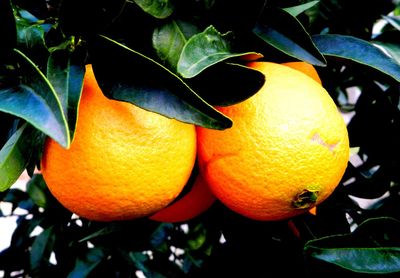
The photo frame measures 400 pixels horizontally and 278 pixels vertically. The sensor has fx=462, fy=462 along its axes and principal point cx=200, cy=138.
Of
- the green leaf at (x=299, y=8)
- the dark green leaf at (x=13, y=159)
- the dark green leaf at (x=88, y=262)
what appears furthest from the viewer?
the dark green leaf at (x=88, y=262)

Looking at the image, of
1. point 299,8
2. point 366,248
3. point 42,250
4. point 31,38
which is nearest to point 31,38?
point 31,38

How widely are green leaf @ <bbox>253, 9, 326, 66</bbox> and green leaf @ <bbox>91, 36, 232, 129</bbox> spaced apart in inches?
6.5

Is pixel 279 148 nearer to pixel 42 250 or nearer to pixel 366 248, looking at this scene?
pixel 366 248

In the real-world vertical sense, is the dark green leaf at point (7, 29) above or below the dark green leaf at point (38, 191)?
above

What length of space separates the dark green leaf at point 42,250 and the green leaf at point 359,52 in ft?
2.31

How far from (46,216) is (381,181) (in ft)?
2.35

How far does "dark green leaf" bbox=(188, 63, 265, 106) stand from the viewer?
1.69 ft

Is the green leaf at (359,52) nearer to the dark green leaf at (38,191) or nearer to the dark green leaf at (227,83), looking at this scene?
the dark green leaf at (227,83)

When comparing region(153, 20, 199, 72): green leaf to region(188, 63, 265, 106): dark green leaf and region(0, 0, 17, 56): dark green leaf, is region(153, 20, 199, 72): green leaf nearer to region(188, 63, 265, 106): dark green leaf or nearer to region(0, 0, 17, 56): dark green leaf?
region(188, 63, 265, 106): dark green leaf

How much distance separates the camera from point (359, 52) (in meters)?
0.61

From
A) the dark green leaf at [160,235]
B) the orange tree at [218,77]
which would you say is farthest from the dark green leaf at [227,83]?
the dark green leaf at [160,235]

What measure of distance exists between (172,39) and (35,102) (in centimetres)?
21

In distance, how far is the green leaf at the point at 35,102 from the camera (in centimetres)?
41

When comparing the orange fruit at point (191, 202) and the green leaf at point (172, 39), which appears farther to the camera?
the orange fruit at point (191, 202)
